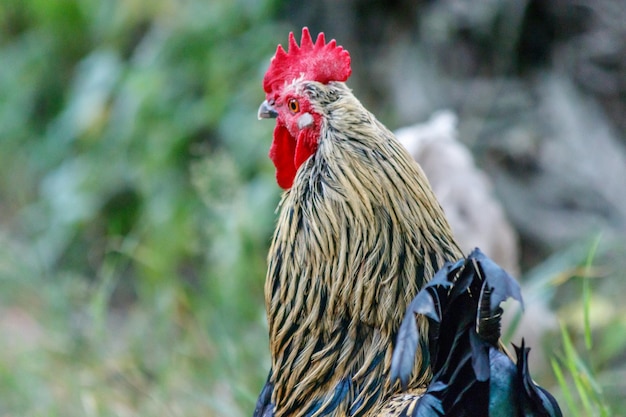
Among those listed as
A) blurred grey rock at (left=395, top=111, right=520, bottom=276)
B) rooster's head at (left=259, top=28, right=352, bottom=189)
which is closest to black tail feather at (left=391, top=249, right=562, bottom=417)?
rooster's head at (left=259, top=28, right=352, bottom=189)

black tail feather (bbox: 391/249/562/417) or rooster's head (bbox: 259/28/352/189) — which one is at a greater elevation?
rooster's head (bbox: 259/28/352/189)

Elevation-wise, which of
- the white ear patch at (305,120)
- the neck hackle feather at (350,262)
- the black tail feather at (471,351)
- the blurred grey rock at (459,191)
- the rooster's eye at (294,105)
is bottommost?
the black tail feather at (471,351)

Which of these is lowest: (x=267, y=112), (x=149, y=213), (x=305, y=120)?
(x=305, y=120)

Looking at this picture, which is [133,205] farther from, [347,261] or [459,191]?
[347,261]

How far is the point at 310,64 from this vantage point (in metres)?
2.21

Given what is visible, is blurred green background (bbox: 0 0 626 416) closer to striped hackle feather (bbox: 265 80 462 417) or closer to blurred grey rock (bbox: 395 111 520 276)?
blurred grey rock (bbox: 395 111 520 276)

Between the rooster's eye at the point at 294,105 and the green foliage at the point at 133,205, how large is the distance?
45.7 inches

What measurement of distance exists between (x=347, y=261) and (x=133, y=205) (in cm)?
355

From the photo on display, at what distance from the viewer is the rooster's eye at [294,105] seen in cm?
215

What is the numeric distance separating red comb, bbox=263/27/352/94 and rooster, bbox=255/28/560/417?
3.5 inches

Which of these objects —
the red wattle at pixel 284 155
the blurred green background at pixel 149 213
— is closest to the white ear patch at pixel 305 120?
the red wattle at pixel 284 155

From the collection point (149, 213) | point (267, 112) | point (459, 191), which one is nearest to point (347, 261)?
point (267, 112)

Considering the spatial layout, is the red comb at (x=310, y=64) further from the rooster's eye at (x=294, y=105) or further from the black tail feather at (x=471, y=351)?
the black tail feather at (x=471, y=351)

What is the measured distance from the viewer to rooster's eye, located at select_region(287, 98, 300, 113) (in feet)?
7.06
